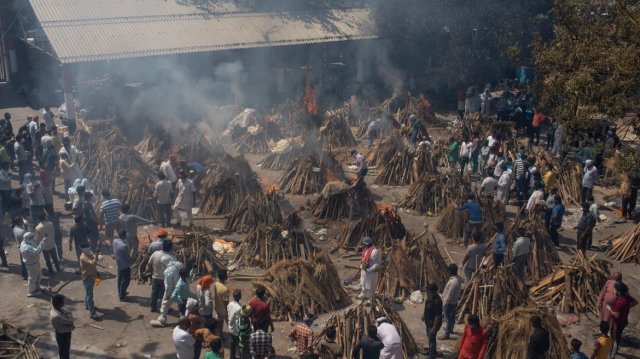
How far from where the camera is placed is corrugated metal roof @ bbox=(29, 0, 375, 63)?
1035 inches

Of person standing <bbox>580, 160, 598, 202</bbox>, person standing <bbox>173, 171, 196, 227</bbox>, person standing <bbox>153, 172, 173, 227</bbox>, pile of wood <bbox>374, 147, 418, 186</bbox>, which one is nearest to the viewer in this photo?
person standing <bbox>153, 172, 173, 227</bbox>

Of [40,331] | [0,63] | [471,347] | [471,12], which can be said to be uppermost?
[471,12]

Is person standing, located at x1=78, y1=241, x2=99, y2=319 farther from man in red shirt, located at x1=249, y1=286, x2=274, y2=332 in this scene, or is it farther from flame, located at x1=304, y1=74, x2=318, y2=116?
flame, located at x1=304, y1=74, x2=318, y2=116

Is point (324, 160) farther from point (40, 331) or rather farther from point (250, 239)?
point (40, 331)

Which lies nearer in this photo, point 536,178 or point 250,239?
point 250,239

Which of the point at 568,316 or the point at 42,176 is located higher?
the point at 42,176

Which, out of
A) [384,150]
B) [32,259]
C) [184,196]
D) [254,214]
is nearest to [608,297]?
[254,214]

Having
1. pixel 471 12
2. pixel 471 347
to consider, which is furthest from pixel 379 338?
pixel 471 12

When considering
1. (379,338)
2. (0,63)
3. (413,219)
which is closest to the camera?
(379,338)

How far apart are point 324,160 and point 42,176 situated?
7863mm

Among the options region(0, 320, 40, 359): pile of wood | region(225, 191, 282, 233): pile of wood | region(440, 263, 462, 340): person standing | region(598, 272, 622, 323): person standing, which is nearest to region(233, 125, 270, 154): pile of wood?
region(225, 191, 282, 233): pile of wood

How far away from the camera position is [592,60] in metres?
16.0

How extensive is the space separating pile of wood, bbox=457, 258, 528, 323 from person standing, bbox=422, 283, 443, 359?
1.52 metres

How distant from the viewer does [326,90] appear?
32.0 m
